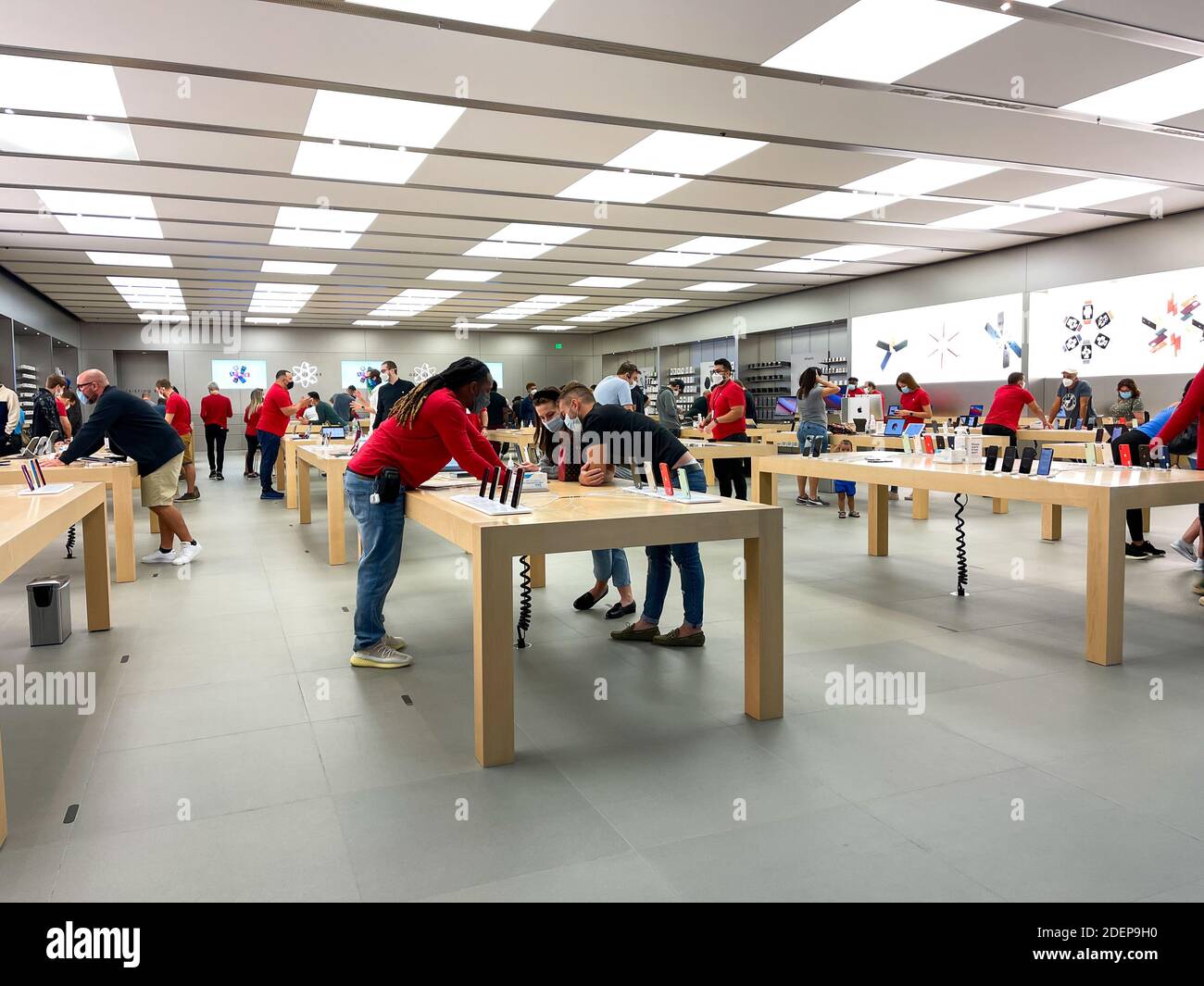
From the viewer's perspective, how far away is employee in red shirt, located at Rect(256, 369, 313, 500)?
9945 millimetres

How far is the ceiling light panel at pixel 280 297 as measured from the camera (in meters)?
14.8

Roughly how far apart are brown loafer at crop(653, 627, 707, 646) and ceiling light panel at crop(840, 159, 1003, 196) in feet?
19.5

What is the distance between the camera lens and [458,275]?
550 inches

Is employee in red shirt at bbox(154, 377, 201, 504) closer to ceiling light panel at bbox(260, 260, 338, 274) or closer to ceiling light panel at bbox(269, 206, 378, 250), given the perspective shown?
ceiling light panel at bbox(269, 206, 378, 250)

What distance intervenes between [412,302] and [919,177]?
11.3 metres

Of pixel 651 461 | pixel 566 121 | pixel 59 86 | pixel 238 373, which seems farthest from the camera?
pixel 238 373

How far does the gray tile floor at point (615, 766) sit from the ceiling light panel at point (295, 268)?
28.8ft

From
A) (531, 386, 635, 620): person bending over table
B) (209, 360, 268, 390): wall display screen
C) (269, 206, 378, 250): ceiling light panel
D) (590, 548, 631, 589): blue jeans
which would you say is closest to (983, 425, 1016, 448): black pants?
(531, 386, 635, 620): person bending over table

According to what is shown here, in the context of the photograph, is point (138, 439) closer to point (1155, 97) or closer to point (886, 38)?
point (886, 38)

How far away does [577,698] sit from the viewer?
11.0ft

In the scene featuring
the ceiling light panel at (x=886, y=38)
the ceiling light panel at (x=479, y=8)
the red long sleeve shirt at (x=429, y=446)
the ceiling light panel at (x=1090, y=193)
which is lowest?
the red long sleeve shirt at (x=429, y=446)

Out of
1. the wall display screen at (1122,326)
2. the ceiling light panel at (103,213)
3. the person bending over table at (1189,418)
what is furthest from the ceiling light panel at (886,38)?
the ceiling light panel at (103,213)

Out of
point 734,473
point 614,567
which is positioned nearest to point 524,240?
point 734,473

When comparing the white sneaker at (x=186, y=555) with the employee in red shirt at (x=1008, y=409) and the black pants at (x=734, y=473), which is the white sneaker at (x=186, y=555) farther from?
the employee in red shirt at (x=1008, y=409)
